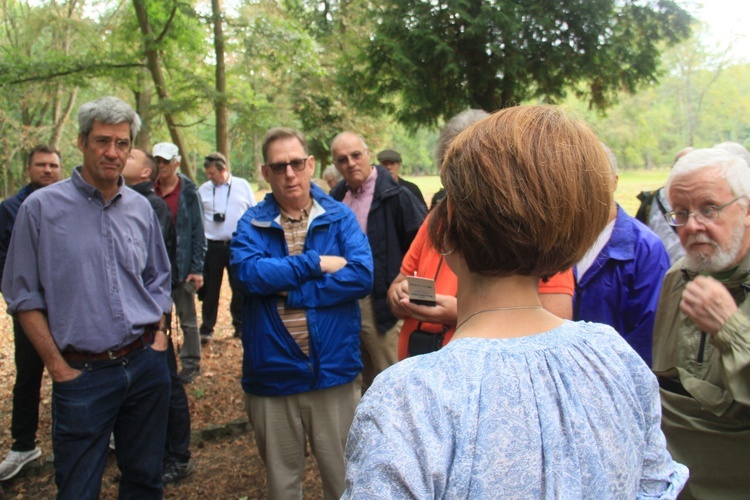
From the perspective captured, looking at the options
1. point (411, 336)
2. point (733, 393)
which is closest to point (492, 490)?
point (733, 393)

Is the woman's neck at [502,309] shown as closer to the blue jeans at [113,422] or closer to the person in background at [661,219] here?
the blue jeans at [113,422]

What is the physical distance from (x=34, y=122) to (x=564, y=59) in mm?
26345

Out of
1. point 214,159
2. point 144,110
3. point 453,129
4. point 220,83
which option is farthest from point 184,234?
point 220,83

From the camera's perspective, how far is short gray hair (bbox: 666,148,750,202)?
2.24 meters

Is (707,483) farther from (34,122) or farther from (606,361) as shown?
(34,122)

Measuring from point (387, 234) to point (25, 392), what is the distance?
287 centimetres

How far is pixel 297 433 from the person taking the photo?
303cm

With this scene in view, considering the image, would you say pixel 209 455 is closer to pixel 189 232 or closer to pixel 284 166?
pixel 189 232

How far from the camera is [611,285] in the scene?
2.50 meters

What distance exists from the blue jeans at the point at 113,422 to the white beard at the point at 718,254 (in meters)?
2.60

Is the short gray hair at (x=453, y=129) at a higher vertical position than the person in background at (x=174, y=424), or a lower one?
higher

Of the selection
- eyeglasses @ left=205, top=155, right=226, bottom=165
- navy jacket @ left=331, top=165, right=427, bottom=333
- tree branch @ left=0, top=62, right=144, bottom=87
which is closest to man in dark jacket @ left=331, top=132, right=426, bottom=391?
navy jacket @ left=331, top=165, right=427, bottom=333

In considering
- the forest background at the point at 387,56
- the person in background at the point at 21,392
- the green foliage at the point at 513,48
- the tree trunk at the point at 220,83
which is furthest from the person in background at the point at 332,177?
the person in background at the point at 21,392

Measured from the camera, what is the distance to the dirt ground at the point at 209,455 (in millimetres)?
3873
